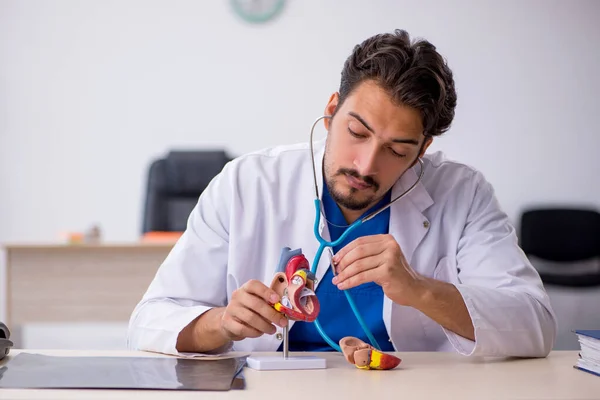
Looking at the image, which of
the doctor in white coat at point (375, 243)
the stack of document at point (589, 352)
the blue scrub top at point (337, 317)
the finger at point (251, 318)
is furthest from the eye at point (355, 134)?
the stack of document at point (589, 352)

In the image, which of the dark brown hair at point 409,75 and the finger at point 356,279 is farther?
the dark brown hair at point 409,75

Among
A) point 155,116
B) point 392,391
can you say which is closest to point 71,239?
point 155,116

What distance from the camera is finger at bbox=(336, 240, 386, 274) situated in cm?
125

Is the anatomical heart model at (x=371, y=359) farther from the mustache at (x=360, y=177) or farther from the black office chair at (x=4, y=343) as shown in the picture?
the black office chair at (x=4, y=343)

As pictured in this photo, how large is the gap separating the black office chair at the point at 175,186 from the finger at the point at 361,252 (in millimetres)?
2715

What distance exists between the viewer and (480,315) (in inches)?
54.6

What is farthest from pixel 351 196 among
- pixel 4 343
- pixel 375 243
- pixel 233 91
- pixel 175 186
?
pixel 233 91

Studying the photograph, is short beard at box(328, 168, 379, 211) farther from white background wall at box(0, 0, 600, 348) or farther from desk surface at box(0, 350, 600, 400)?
white background wall at box(0, 0, 600, 348)

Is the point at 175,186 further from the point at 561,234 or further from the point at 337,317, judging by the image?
the point at 561,234

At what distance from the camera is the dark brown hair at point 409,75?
1487mm

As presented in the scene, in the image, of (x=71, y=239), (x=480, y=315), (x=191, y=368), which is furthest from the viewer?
(x=71, y=239)

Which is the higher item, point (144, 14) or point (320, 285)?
point (144, 14)

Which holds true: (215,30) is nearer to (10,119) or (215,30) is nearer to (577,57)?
(10,119)

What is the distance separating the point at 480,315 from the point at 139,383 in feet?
2.28
